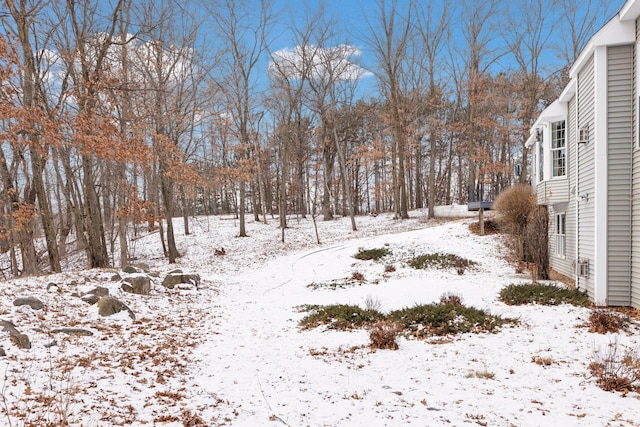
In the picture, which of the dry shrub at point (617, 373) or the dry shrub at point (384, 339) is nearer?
the dry shrub at point (617, 373)

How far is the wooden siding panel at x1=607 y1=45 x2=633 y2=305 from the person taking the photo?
27.3 ft

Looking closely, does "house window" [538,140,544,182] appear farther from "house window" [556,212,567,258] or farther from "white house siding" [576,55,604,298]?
"white house siding" [576,55,604,298]

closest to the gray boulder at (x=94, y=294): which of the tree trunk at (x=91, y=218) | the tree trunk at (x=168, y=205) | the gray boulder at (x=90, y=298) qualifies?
the gray boulder at (x=90, y=298)

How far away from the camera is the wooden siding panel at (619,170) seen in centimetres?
831

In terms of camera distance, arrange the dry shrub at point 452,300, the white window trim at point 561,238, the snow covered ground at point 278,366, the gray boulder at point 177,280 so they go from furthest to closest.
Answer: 1. the white window trim at point 561,238
2. the gray boulder at point 177,280
3. the dry shrub at point 452,300
4. the snow covered ground at point 278,366

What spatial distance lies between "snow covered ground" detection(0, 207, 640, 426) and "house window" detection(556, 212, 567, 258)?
3711mm

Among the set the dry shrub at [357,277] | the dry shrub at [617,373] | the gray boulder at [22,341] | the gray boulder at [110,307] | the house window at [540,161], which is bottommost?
the dry shrub at [357,277]

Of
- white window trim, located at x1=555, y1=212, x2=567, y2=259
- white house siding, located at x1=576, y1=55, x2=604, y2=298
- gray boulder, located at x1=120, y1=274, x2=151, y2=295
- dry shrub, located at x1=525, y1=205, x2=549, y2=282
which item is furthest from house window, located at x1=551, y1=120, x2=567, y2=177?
gray boulder, located at x1=120, y1=274, x2=151, y2=295

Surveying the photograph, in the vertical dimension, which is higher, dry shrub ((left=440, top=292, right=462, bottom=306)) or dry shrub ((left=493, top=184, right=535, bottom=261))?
dry shrub ((left=493, top=184, right=535, bottom=261))

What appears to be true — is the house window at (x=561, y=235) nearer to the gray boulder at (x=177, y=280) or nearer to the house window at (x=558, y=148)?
the house window at (x=558, y=148)

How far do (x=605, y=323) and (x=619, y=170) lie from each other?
11.9 feet

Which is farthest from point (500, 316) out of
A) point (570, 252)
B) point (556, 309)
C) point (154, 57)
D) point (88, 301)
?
point (154, 57)

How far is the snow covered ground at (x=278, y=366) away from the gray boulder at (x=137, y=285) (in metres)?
0.27

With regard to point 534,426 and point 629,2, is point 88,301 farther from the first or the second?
point 629,2
